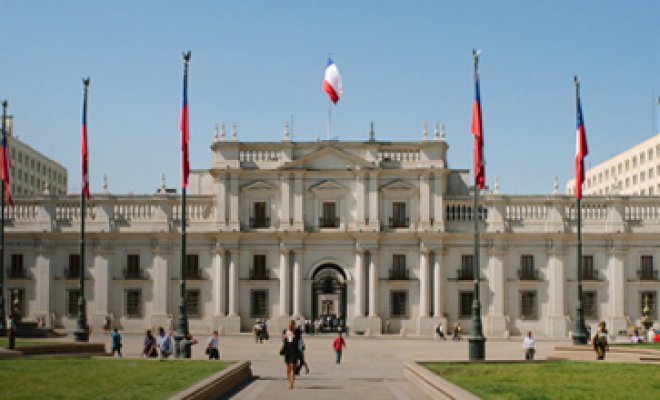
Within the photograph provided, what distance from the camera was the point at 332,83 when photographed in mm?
60688

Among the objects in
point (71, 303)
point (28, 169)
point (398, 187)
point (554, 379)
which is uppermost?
point (28, 169)

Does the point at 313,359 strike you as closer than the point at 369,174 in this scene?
Yes

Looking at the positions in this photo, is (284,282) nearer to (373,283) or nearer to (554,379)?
(373,283)

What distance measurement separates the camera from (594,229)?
63.3m

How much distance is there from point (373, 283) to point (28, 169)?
58385 mm

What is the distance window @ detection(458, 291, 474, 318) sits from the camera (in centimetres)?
6334

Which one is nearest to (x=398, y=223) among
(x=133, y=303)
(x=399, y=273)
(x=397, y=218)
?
(x=397, y=218)

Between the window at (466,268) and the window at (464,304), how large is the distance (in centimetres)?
107

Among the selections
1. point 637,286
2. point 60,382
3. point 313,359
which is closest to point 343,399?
point 60,382

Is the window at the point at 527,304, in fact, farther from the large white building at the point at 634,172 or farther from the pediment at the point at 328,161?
the large white building at the point at 634,172

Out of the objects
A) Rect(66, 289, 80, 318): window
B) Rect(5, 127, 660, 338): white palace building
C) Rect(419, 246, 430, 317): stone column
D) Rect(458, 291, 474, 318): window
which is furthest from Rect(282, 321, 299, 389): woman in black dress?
Rect(66, 289, 80, 318): window

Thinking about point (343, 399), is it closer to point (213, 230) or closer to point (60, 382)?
point (60, 382)

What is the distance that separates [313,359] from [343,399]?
17277 millimetres

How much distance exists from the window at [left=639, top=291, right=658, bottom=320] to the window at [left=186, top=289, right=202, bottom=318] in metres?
29.4
